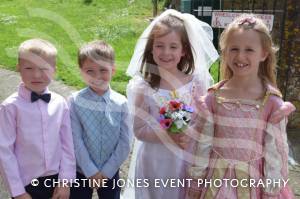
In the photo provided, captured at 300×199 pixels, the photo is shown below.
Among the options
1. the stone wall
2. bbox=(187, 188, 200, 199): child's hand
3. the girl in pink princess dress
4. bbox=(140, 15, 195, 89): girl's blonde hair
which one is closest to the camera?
the girl in pink princess dress

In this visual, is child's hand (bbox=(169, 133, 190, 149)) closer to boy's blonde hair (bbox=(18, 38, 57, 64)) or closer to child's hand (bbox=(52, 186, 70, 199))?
child's hand (bbox=(52, 186, 70, 199))

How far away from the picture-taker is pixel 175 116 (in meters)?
2.51

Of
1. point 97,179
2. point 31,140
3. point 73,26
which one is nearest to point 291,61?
point 97,179

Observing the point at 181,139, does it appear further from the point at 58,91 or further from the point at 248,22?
the point at 58,91

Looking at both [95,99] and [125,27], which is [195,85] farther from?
[125,27]

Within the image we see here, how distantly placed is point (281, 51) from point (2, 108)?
340cm

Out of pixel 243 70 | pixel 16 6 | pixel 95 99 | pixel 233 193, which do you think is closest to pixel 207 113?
pixel 243 70

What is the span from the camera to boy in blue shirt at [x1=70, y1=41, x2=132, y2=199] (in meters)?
2.65

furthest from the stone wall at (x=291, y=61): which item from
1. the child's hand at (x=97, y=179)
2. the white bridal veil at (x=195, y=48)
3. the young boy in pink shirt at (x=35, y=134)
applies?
the young boy in pink shirt at (x=35, y=134)

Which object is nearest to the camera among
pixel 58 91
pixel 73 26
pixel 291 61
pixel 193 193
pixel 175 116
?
pixel 175 116

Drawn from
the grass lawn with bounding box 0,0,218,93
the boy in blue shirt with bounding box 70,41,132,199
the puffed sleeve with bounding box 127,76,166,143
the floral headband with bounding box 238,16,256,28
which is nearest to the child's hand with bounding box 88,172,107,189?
the boy in blue shirt with bounding box 70,41,132,199

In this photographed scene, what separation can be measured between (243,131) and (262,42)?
538 mm

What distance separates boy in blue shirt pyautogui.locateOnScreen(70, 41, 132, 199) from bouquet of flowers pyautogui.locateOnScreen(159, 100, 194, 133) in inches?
12.7

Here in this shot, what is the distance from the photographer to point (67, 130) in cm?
256
